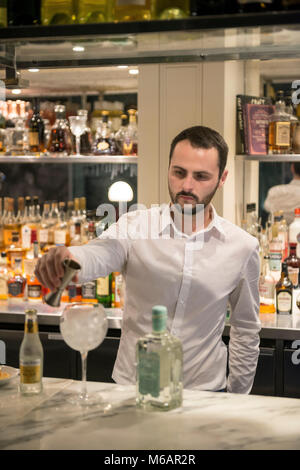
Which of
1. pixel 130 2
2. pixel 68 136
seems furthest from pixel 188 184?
pixel 68 136

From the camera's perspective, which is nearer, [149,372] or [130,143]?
[149,372]

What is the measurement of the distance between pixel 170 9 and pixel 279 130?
6.52ft

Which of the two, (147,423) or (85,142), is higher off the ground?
(85,142)

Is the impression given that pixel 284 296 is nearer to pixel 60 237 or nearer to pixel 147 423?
pixel 60 237

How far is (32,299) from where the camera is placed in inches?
142

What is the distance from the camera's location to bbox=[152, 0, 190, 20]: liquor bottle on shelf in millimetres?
1559

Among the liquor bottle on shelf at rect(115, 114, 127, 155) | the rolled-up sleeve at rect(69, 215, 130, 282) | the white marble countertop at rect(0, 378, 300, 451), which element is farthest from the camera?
the liquor bottle on shelf at rect(115, 114, 127, 155)

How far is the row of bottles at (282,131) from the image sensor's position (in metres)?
3.46

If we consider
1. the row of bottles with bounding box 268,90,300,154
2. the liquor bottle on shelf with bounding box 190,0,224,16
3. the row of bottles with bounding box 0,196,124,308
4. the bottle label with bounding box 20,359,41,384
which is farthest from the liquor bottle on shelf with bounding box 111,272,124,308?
the liquor bottle on shelf with bounding box 190,0,224,16

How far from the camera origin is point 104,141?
12.1 ft

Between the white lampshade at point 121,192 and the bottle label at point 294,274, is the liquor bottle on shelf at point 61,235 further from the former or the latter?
the bottle label at point 294,274

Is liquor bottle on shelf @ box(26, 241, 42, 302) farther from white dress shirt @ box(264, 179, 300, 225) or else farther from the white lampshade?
white dress shirt @ box(264, 179, 300, 225)

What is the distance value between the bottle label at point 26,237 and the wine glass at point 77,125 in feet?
1.73

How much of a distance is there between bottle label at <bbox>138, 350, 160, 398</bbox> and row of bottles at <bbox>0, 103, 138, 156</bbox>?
2256 millimetres
